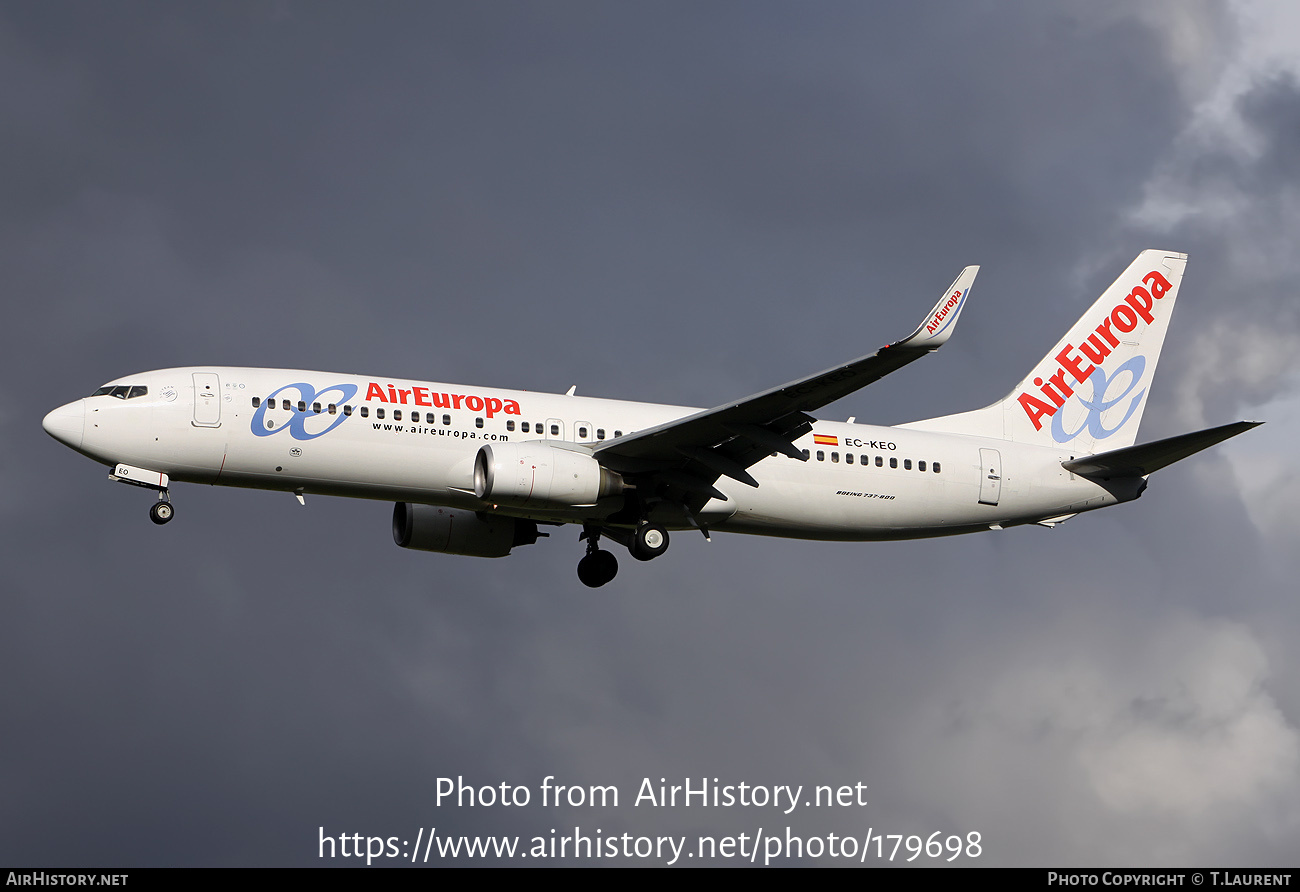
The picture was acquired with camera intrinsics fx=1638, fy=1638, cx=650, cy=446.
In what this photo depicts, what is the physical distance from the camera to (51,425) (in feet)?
124

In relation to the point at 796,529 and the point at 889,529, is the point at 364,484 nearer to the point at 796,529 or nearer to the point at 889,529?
the point at 796,529

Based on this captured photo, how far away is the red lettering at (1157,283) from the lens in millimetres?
49031

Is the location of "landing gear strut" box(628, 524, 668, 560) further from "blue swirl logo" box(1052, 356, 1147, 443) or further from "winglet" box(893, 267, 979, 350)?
"blue swirl logo" box(1052, 356, 1147, 443)

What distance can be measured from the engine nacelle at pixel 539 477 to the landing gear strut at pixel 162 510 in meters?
7.11

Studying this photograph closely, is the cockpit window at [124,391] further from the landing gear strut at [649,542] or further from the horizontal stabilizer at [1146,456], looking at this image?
the horizontal stabilizer at [1146,456]

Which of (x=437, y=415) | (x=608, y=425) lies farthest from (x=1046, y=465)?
(x=437, y=415)

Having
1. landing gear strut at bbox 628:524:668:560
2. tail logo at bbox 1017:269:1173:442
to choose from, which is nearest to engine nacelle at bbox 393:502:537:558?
landing gear strut at bbox 628:524:668:560

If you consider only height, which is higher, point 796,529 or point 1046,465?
point 1046,465

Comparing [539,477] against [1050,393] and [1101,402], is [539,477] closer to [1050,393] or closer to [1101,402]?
[1050,393]

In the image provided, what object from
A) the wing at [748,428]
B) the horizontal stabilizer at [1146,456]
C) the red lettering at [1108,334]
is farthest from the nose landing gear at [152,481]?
the red lettering at [1108,334]

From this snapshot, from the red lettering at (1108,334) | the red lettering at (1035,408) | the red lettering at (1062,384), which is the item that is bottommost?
the red lettering at (1035,408)

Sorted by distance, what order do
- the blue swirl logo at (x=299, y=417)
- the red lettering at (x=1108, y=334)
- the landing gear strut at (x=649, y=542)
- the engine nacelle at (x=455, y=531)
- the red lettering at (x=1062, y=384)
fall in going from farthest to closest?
the red lettering at (x=1108, y=334) < the red lettering at (x=1062, y=384) < the engine nacelle at (x=455, y=531) < the landing gear strut at (x=649, y=542) < the blue swirl logo at (x=299, y=417)

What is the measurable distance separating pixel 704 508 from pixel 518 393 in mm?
5436

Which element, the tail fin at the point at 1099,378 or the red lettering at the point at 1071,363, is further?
the red lettering at the point at 1071,363
